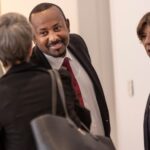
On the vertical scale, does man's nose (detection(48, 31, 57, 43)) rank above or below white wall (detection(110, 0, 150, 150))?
above

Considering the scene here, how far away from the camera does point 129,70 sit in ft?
9.34

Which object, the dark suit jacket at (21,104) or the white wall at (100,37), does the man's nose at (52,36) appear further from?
the white wall at (100,37)

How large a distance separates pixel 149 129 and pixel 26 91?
86 centimetres

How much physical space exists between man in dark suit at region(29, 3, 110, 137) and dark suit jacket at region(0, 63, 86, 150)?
43 cm

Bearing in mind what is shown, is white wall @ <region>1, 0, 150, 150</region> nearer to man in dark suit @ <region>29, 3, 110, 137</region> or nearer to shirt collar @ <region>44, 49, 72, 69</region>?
man in dark suit @ <region>29, 3, 110, 137</region>

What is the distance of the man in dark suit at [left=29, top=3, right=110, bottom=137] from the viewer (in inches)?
75.5

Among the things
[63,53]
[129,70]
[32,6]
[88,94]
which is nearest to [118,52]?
[129,70]

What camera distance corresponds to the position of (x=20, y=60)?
1.47m

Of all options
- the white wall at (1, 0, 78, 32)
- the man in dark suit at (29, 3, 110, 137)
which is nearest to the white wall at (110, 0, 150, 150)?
the white wall at (1, 0, 78, 32)

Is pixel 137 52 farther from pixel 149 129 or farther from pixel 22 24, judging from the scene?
pixel 22 24

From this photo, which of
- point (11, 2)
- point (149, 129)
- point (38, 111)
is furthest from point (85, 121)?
point (11, 2)

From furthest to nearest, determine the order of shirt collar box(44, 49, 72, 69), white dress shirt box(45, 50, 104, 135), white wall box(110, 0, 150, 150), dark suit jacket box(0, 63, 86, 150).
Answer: white wall box(110, 0, 150, 150) < white dress shirt box(45, 50, 104, 135) < shirt collar box(44, 49, 72, 69) < dark suit jacket box(0, 63, 86, 150)

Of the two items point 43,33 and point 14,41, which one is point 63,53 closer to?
point 43,33

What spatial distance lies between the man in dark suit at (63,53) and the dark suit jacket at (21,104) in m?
0.43
